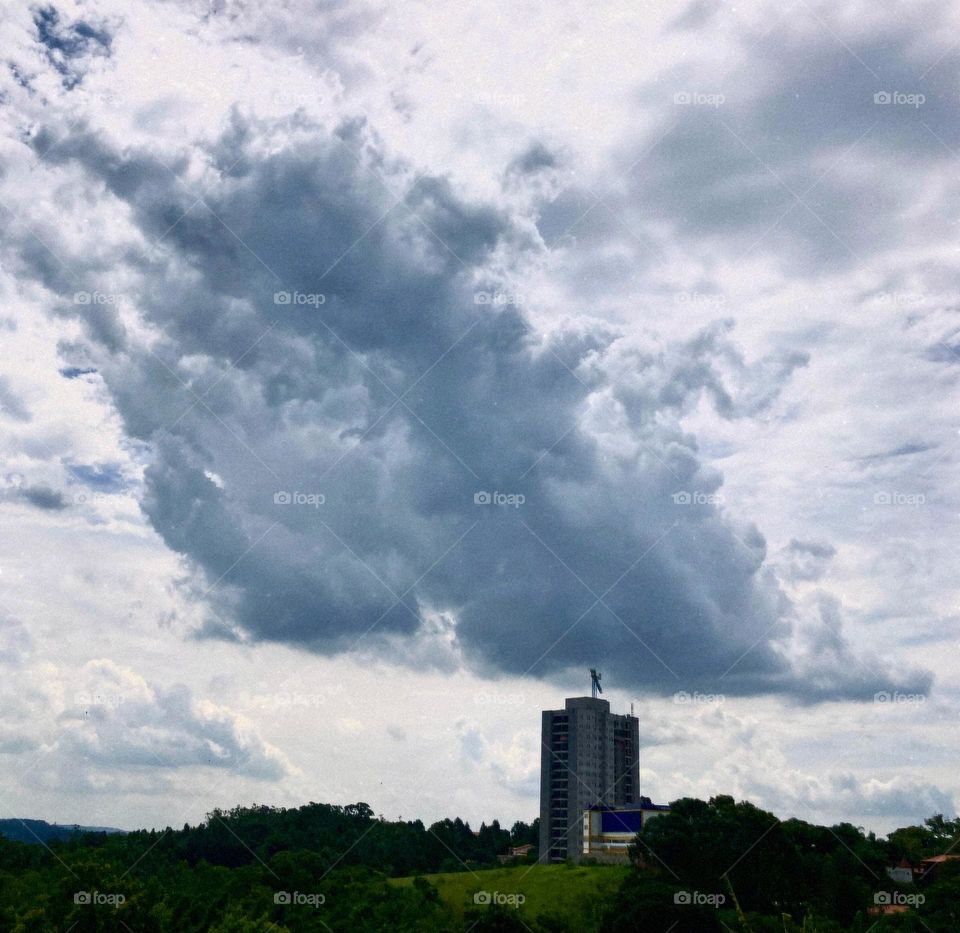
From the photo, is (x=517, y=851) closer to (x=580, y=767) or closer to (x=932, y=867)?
(x=580, y=767)

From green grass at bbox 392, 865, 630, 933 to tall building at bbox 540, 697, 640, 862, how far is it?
62.1 meters

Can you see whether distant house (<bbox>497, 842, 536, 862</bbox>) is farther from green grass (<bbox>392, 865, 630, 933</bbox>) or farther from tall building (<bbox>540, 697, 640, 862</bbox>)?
green grass (<bbox>392, 865, 630, 933</bbox>)

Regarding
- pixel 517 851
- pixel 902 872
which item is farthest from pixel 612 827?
pixel 902 872

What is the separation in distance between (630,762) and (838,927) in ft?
368

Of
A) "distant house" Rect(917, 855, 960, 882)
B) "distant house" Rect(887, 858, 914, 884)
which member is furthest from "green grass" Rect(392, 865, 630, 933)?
→ "distant house" Rect(917, 855, 960, 882)

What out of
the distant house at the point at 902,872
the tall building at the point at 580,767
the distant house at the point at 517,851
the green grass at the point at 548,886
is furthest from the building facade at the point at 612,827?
the distant house at the point at 902,872

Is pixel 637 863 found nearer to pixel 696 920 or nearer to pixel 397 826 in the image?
pixel 696 920

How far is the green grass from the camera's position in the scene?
7375 cm

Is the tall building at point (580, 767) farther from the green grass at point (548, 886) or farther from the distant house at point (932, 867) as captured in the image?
the distant house at point (932, 867)

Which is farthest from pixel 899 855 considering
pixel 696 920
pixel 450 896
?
pixel 450 896

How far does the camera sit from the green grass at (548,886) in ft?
242

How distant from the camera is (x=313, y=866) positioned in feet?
260

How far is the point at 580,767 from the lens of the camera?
162 meters

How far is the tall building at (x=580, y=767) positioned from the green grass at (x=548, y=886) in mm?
62112
